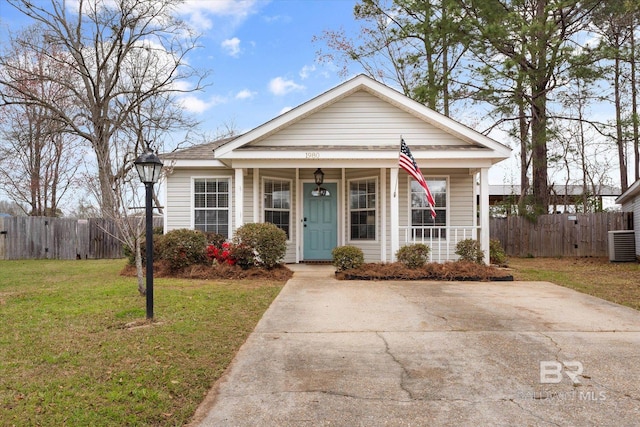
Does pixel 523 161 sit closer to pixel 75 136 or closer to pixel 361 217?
pixel 361 217

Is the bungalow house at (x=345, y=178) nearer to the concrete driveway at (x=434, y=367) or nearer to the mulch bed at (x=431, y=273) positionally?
the mulch bed at (x=431, y=273)

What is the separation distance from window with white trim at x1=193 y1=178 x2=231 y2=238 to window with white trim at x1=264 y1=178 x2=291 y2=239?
1.09 metres

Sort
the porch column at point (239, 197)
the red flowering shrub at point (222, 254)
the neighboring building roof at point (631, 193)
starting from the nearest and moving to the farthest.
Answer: the red flowering shrub at point (222, 254), the porch column at point (239, 197), the neighboring building roof at point (631, 193)

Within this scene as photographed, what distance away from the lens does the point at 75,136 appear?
21.1 m

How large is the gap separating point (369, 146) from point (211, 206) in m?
4.66

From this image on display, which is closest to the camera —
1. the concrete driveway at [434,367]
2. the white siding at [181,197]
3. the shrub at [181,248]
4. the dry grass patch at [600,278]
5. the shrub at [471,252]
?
the concrete driveway at [434,367]

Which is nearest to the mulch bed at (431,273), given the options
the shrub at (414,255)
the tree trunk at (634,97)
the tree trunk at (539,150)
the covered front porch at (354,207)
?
the shrub at (414,255)

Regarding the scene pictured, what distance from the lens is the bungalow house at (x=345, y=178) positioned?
10.3 m

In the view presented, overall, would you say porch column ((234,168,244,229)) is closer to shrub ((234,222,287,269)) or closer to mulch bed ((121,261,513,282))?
shrub ((234,222,287,269))

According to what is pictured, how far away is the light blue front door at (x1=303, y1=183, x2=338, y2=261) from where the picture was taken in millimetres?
12086

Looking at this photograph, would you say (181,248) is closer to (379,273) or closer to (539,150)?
(379,273)

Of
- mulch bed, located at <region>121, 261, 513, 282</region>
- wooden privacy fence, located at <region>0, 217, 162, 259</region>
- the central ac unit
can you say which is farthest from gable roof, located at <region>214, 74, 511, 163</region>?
wooden privacy fence, located at <region>0, 217, 162, 259</region>

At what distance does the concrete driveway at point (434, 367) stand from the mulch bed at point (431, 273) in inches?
102

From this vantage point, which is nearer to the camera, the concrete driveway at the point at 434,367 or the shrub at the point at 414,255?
the concrete driveway at the point at 434,367
